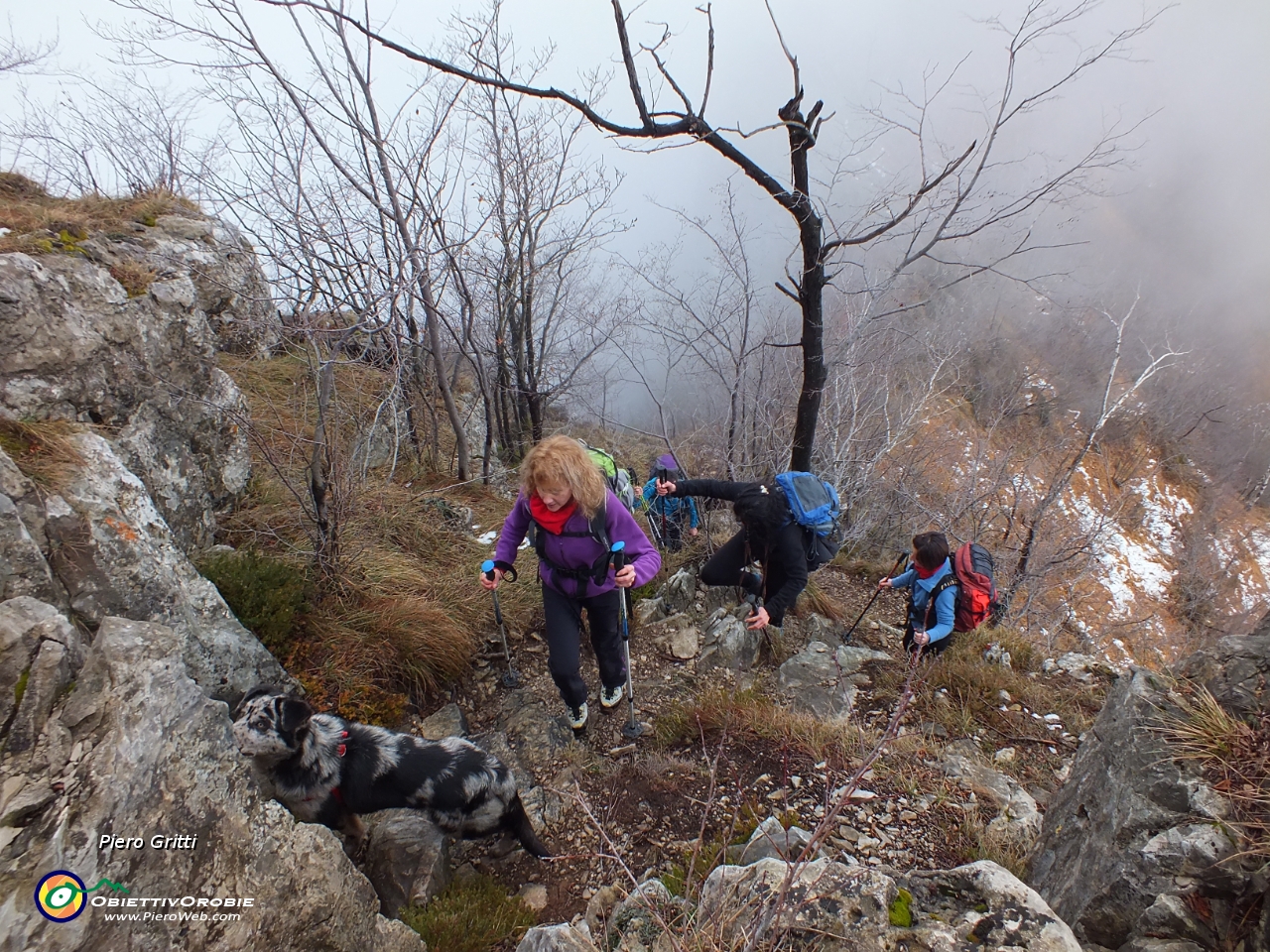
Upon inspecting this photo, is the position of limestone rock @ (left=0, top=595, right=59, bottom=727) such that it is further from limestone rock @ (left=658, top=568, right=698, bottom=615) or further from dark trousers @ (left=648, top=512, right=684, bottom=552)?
dark trousers @ (left=648, top=512, right=684, bottom=552)

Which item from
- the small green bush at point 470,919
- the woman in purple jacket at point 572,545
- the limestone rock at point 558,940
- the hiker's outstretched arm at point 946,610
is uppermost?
the woman in purple jacket at point 572,545

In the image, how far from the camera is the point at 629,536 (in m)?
3.64

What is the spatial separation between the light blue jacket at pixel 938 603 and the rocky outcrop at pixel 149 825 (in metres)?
4.25

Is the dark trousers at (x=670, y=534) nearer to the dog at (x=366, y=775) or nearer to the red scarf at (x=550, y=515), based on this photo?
the red scarf at (x=550, y=515)

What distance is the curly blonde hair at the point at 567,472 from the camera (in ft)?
11.0

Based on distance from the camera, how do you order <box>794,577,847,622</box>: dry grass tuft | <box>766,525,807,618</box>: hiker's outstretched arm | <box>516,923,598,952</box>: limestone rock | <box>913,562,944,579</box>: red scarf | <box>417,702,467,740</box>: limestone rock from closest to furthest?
1. <box>516,923,598,952</box>: limestone rock
2. <box>417,702,467,740</box>: limestone rock
3. <box>766,525,807,618</box>: hiker's outstretched arm
4. <box>913,562,944,579</box>: red scarf
5. <box>794,577,847,622</box>: dry grass tuft

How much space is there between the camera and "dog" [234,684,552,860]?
2.97 metres

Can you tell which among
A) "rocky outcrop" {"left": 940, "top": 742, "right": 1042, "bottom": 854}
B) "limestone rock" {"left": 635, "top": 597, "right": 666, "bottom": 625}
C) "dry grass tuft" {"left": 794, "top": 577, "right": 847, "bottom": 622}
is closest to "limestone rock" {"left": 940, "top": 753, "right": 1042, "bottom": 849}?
"rocky outcrop" {"left": 940, "top": 742, "right": 1042, "bottom": 854}

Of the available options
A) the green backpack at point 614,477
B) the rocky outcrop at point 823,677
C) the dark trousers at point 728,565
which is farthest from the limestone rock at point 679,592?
the rocky outcrop at point 823,677

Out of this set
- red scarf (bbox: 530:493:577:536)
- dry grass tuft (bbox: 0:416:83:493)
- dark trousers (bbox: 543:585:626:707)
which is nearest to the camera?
dry grass tuft (bbox: 0:416:83:493)

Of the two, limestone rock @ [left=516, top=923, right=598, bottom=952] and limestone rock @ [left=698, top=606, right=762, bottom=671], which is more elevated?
limestone rock @ [left=516, top=923, right=598, bottom=952]

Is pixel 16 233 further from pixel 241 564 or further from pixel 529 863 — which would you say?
pixel 529 863

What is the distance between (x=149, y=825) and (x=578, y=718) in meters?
2.58
